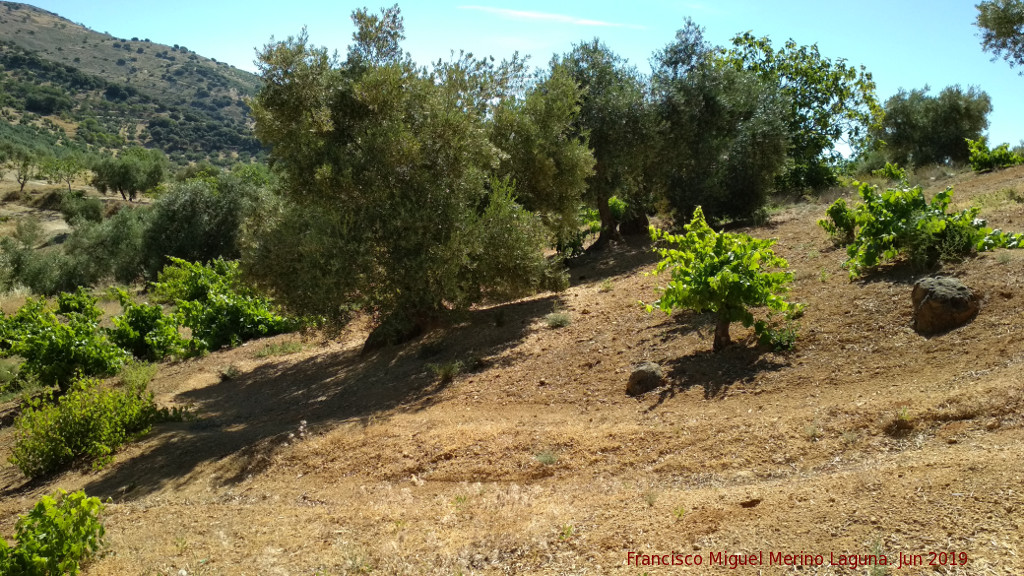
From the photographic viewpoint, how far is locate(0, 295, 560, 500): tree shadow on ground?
7.68 meters

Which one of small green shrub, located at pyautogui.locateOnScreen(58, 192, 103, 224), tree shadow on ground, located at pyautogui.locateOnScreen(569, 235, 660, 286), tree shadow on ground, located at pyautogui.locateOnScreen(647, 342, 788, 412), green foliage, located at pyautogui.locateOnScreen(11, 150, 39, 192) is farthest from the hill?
tree shadow on ground, located at pyautogui.locateOnScreen(647, 342, 788, 412)

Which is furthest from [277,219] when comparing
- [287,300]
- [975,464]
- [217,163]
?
[217,163]

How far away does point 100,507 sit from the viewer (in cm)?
512

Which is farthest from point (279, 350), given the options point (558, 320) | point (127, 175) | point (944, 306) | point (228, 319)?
point (127, 175)

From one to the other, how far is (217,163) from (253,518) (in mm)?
84821

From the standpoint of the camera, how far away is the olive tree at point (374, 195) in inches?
394

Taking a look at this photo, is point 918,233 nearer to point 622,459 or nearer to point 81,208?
point 622,459

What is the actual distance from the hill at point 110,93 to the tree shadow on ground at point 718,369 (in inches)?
2886

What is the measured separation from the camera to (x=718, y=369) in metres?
7.38

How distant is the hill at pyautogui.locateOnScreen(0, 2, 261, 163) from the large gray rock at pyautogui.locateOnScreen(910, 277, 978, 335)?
7515cm

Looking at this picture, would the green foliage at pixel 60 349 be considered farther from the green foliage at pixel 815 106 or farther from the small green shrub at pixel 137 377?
the green foliage at pixel 815 106

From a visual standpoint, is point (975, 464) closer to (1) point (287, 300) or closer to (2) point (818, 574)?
(2) point (818, 574)

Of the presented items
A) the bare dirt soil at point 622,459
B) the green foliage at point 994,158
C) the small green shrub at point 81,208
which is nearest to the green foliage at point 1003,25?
the green foliage at point 994,158

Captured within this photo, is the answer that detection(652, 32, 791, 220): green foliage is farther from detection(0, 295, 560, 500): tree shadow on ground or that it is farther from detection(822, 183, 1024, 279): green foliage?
detection(822, 183, 1024, 279): green foliage
